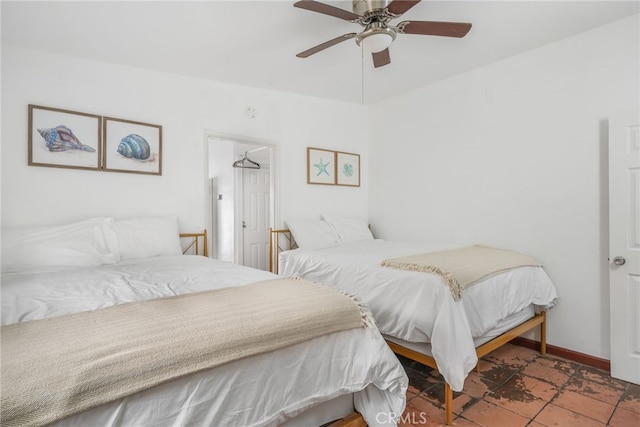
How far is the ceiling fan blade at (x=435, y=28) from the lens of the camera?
1.93 meters

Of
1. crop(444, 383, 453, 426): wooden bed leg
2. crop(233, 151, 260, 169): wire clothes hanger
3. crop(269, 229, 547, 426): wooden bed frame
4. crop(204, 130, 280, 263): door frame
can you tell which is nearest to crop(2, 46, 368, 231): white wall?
crop(204, 130, 280, 263): door frame

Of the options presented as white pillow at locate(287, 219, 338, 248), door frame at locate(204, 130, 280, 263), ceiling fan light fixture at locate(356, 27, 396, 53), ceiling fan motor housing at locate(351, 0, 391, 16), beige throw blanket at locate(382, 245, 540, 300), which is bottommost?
beige throw blanket at locate(382, 245, 540, 300)

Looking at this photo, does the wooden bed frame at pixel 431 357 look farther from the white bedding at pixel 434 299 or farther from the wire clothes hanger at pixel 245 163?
the wire clothes hanger at pixel 245 163

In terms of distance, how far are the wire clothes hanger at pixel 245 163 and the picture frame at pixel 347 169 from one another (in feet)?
4.65

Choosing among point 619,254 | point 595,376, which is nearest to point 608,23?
point 619,254

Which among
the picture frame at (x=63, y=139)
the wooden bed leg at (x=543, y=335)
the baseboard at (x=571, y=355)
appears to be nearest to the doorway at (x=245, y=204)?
the picture frame at (x=63, y=139)

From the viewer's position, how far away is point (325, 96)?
3.98 m

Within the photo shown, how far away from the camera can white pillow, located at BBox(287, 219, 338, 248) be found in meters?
3.45

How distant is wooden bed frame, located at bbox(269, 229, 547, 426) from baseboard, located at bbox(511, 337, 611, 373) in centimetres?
7

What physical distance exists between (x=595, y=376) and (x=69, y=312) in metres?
3.21

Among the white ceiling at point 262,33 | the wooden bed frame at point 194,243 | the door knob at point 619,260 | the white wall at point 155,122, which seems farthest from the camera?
the wooden bed frame at point 194,243

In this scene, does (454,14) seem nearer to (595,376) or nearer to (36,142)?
(595,376)

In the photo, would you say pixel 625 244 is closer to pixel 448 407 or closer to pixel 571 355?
pixel 571 355

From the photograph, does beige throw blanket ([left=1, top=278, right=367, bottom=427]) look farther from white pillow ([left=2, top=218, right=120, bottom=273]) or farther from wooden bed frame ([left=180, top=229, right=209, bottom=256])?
wooden bed frame ([left=180, top=229, right=209, bottom=256])
